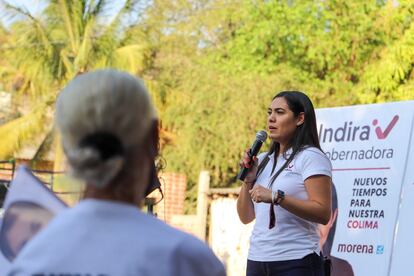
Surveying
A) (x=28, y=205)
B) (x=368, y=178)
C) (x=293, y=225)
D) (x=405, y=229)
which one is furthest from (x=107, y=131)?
(x=368, y=178)

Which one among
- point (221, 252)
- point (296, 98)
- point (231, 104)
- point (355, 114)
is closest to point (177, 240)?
point (296, 98)

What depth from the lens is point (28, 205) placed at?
2732 millimetres

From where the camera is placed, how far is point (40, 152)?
30.2 m

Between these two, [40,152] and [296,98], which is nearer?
[296,98]

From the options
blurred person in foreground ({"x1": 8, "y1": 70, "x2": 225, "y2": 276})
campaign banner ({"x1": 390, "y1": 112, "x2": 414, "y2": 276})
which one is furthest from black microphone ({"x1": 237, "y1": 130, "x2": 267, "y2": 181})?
blurred person in foreground ({"x1": 8, "y1": 70, "x2": 225, "y2": 276})

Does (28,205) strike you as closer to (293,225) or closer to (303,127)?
(293,225)

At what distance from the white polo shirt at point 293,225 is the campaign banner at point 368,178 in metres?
2.44

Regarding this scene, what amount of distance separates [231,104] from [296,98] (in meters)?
19.5

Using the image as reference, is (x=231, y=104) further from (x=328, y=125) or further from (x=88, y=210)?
(x=88, y=210)

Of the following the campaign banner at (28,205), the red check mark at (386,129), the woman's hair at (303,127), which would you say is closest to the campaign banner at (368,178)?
the red check mark at (386,129)

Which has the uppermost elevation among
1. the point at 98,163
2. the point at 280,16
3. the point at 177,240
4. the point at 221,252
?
the point at 280,16

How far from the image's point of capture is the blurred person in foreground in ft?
6.74

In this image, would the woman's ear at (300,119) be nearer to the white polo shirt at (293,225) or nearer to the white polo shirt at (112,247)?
the white polo shirt at (293,225)

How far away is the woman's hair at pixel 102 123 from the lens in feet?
6.72
